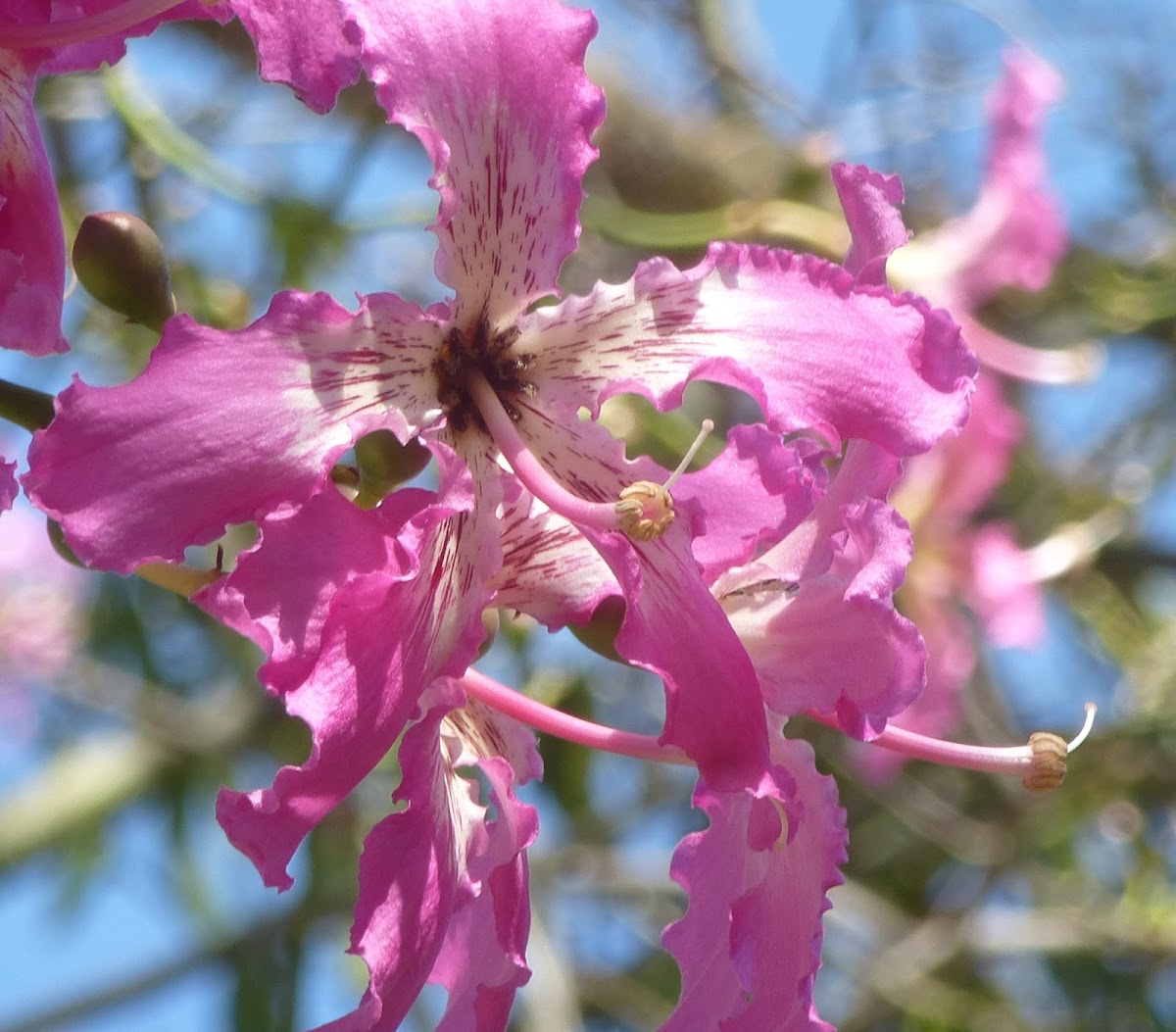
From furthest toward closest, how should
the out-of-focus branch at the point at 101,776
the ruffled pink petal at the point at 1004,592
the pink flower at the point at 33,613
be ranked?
the pink flower at the point at 33,613 → the out-of-focus branch at the point at 101,776 → the ruffled pink petal at the point at 1004,592

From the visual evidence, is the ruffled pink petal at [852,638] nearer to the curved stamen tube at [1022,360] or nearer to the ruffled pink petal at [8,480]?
the ruffled pink petal at [8,480]

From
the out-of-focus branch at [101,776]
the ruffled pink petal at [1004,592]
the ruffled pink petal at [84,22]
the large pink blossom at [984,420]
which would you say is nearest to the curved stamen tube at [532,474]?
the ruffled pink petal at [84,22]

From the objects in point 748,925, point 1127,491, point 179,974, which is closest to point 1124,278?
point 1127,491

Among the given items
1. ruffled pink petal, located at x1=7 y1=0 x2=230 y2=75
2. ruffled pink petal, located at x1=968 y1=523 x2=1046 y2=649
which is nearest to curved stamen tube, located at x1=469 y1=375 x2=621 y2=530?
ruffled pink petal, located at x1=7 y1=0 x2=230 y2=75

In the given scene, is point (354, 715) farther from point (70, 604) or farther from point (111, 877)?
point (70, 604)

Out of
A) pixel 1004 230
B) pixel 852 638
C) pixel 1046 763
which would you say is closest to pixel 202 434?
pixel 852 638

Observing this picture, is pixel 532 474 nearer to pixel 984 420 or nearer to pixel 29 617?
pixel 984 420
